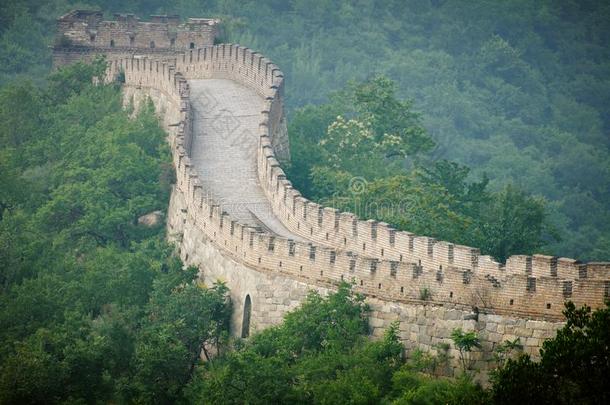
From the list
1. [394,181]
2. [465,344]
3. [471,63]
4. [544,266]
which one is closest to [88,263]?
[394,181]

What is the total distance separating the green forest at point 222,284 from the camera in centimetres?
4469

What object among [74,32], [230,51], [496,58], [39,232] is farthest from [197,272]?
[496,58]

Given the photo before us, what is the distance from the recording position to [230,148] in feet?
199

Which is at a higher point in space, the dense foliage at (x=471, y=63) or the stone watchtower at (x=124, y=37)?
the stone watchtower at (x=124, y=37)

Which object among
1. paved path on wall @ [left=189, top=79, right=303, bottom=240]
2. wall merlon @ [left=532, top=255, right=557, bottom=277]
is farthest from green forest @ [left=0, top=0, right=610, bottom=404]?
wall merlon @ [left=532, top=255, right=557, bottom=277]

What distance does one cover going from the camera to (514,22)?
119 metres

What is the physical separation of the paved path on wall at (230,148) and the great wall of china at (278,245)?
0.17 feet

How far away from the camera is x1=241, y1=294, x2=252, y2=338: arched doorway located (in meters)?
50.9

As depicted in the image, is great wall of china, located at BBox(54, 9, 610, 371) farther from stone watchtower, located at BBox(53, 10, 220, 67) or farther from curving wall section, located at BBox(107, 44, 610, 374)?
stone watchtower, located at BBox(53, 10, 220, 67)

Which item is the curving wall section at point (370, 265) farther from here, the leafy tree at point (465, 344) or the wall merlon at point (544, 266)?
the leafy tree at point (465, 344)

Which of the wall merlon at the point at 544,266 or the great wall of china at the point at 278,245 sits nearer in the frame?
the great wall of china at the point at 278,245

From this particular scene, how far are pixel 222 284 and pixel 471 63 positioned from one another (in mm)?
61417

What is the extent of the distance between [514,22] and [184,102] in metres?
58.5

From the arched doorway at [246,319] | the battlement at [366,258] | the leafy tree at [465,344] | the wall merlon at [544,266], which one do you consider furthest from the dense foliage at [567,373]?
the arched doorway at [246,319]
